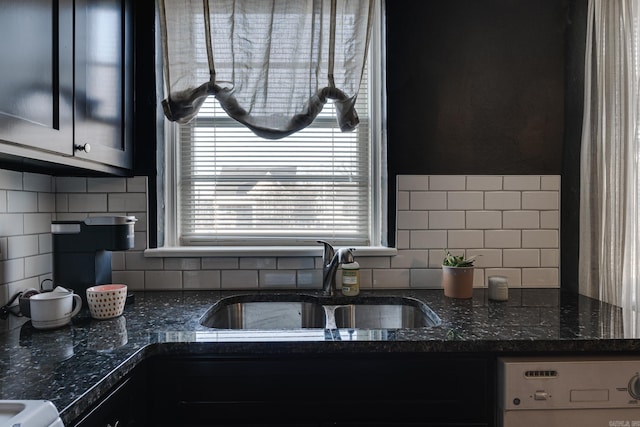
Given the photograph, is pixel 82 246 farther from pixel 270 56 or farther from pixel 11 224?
pixel 270 56

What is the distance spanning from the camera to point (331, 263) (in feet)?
5.15

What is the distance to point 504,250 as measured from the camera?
67.6 inches

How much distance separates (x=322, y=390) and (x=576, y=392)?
26.8 inches

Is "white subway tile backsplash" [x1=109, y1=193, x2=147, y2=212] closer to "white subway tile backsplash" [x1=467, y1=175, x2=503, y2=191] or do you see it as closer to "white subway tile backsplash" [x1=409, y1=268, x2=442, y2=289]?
"white subway tile backsplash" [x1=409, y1=268, x2=442, y2=289]

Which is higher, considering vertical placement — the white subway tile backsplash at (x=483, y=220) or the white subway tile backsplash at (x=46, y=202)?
the white subway tile backsplash at (x=46, y=202)

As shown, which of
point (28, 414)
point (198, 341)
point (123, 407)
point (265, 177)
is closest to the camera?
point (28, 414)

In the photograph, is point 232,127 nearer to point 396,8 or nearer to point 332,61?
point 332,61

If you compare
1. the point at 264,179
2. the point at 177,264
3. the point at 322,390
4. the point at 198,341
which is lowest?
the point at 322,390

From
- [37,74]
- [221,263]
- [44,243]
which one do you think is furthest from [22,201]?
[221,263]

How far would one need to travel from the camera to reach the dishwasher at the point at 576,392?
102 cm

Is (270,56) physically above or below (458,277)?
above

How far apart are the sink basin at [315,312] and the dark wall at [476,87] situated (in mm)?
345

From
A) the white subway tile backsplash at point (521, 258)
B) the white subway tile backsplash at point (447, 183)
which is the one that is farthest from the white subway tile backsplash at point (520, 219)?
the white subway tile backsplash at point (447, 183)

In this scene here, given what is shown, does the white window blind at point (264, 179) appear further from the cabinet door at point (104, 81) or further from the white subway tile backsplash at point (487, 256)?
the white subway tile backsplash at point (487, 256)
